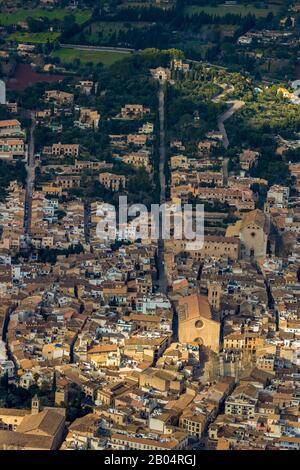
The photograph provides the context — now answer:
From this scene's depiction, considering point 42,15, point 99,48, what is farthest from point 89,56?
point 42,15

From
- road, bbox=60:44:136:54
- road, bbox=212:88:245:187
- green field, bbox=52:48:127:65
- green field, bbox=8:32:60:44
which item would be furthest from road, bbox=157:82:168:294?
green field, bbox=8:32:60:44

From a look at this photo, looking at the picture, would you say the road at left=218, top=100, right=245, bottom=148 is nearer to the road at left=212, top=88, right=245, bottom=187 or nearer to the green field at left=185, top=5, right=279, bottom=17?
the road at left=212, top=88, right=245, bottom=187

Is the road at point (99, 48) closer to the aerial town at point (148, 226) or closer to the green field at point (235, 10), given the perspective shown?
the aerial town at point (148, 226)

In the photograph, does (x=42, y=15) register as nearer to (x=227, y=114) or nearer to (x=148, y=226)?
(x=227, y=114)

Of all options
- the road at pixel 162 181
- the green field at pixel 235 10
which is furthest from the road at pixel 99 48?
the road at pixel 162 181

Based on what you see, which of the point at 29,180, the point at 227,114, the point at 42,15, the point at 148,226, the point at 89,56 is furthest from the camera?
the point at 42,15
